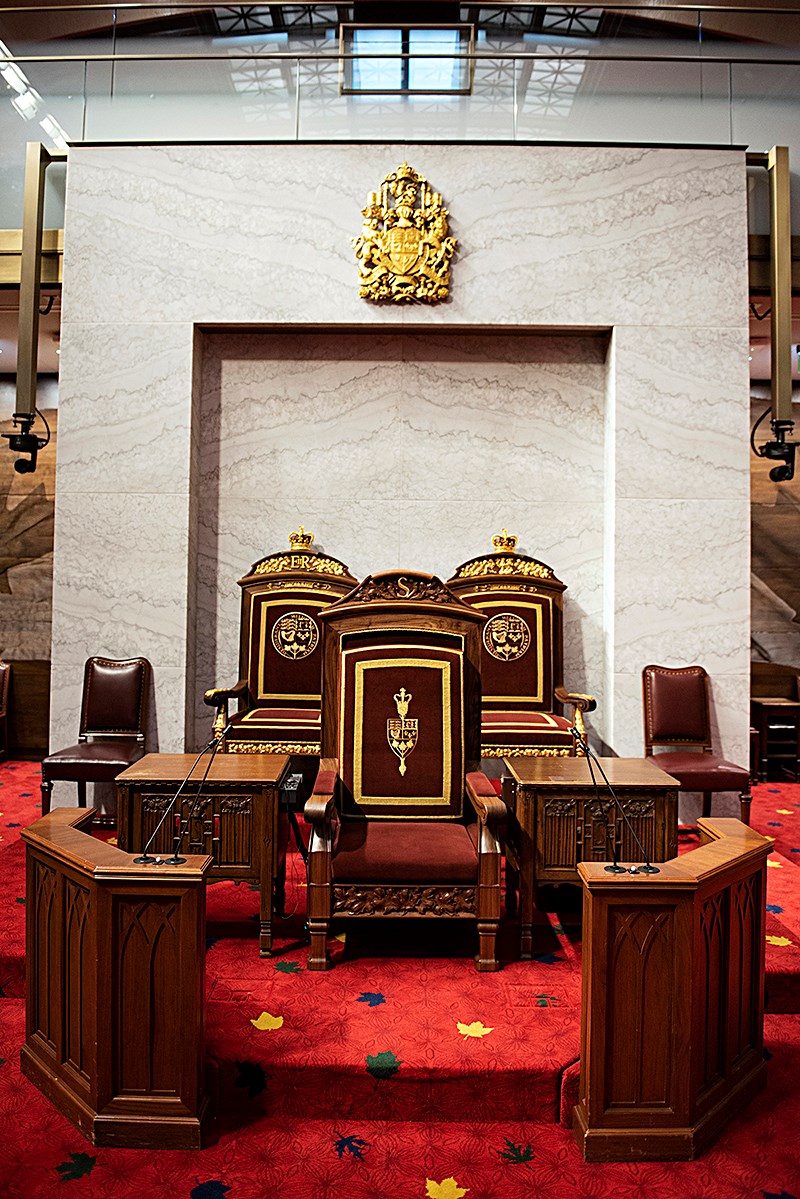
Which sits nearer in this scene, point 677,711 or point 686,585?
point 677,711

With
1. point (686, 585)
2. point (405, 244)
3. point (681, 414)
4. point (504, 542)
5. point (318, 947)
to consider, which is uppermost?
point (405, 244)

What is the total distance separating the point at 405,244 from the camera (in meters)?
5.47

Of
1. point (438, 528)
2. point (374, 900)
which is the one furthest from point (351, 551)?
point (374, 900)

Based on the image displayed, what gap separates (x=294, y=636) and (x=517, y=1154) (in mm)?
3261

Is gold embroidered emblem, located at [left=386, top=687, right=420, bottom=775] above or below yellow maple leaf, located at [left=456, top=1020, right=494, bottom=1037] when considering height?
above

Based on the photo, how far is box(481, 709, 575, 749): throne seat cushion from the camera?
466 centimetres

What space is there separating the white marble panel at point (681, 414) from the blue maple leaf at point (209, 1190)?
418 centimetres

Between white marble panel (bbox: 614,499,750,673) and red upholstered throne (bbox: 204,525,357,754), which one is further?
white marble panel (bbox: 614,499,750,673)

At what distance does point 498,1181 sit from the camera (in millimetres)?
2277

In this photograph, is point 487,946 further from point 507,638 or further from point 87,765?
point 87,765

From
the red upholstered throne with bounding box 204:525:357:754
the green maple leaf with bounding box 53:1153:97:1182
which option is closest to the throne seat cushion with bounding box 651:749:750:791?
the red upholstered throne with bounding box 204:525:357:754

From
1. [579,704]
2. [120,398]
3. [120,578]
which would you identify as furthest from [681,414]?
[120,578]

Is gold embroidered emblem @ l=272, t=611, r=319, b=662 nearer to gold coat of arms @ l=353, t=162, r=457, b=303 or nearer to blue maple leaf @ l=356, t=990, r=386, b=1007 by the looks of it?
gold coat of arms @ l=353, t=162, r=457, b=303

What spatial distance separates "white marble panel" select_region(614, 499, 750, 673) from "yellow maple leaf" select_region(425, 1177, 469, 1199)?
356cm
